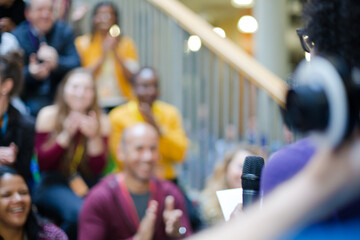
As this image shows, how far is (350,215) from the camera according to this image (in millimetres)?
766

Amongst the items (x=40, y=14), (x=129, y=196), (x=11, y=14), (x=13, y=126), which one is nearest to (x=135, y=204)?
(x=129, y=196)

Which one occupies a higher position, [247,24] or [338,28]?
[338,28]

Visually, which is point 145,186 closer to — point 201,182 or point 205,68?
point 201,182

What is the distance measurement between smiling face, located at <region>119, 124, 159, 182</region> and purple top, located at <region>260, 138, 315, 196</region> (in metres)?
2.25

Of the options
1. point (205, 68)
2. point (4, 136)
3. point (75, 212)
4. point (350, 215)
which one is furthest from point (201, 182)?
point (350, 215)

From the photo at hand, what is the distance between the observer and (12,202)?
8.96ft

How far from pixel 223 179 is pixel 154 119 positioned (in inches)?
24.1

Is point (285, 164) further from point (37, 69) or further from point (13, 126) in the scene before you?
point (37, 69)

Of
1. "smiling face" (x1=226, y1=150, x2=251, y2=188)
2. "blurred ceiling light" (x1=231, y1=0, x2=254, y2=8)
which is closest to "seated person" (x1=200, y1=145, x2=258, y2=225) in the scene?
"smiling face" (x1=226, y1=150, x2=251, y2=188)

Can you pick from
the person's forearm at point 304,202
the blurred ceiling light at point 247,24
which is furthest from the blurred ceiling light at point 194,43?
the blurred ceiling light at point 247,24

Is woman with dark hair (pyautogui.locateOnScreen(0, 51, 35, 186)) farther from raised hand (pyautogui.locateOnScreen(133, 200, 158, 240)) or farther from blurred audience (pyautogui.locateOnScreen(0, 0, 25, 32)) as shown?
raised hand (pyautogui.locateOnScreen(133, 200, 158, 240))

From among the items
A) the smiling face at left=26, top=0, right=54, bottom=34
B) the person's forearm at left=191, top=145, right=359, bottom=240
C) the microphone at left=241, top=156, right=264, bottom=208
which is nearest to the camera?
the person's forearm at left=191, top=145, right=359, bottom=240

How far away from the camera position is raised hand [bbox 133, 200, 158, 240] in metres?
2.98

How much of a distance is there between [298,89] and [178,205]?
2531mm
